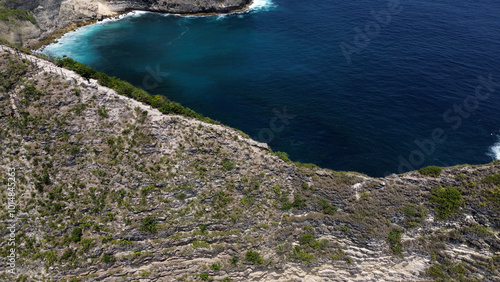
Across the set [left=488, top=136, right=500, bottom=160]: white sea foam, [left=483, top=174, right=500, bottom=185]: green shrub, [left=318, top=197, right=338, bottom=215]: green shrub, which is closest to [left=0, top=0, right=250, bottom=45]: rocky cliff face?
[left=318, top=197, right=338, bottom=215]: green shrub

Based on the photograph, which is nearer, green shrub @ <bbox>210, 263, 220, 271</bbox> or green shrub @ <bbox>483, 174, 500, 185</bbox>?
green shrub @ <bbox>210, 263, 220, 271</bbox>

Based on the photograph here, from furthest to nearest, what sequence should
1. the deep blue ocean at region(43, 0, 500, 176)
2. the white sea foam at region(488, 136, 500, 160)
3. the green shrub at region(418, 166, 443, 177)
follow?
the deep blue ocean at region(43, 0, 500, 176)
the white sea foam at region(488, 136, 500, 160)
the green shrub at region(418, 166, 443, 177)

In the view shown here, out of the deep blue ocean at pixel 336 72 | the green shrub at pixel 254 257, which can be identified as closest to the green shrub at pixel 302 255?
the green shrub at pixel 254 257

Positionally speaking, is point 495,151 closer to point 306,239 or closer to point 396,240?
point 396,240

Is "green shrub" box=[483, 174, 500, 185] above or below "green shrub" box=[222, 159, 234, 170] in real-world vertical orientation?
above

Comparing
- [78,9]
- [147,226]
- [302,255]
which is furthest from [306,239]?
[78,9]

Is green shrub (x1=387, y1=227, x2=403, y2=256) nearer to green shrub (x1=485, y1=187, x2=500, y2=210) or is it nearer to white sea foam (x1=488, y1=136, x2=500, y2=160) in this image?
green shrub (x1=485, y1=187, x2=500, y2=210)

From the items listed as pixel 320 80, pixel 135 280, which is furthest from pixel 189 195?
pixel 320 80

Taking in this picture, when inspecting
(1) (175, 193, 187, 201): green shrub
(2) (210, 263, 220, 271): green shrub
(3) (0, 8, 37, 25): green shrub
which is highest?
(3) (0, 8, 37, 25): green shrub

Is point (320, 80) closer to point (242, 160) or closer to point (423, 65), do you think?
point (423, 65)
